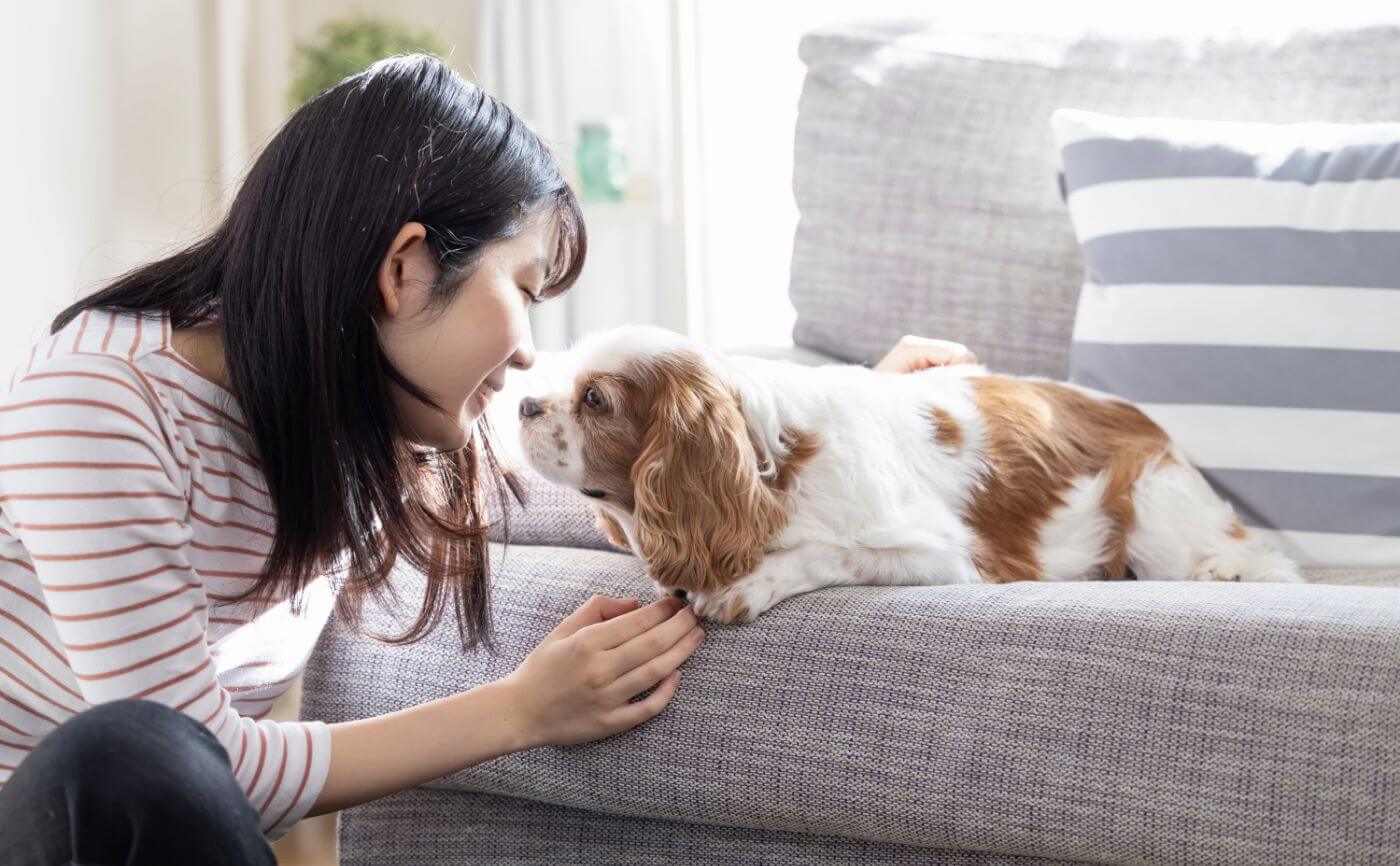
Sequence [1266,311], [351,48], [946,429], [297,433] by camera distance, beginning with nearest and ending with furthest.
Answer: [297,433]
[946,429]
[1266,311]
[351,48]

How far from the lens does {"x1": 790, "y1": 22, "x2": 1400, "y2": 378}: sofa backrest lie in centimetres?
193

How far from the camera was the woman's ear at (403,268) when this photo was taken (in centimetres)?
115

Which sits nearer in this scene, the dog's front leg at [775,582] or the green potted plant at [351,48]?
the dog's front leg at [775,582]

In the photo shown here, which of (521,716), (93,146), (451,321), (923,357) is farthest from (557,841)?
(93,146)

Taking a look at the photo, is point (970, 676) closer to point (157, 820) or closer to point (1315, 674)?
point (1315, 674)

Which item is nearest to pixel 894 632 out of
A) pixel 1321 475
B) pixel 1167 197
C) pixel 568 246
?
pixel 568 246

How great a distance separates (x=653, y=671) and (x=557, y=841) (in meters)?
0.26

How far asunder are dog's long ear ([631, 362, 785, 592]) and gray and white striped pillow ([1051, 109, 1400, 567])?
73 cm

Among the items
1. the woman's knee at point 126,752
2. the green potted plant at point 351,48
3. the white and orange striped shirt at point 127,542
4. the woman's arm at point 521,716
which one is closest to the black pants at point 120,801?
the woman's knee at point 126,752

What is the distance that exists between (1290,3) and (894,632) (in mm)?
1864

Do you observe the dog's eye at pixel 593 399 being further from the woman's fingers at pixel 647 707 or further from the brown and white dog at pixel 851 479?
the woman's fingers at pixel 647 707

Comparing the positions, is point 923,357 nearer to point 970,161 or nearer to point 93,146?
point 970,161

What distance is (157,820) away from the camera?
866mm

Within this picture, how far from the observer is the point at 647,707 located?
1220mm
